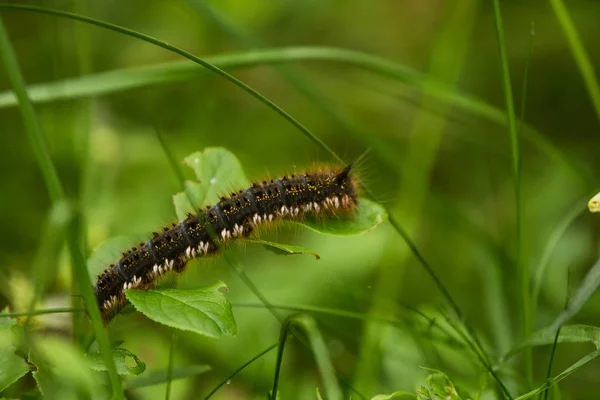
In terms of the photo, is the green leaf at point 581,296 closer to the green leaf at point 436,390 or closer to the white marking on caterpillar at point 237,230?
the green leaf at point 436,390

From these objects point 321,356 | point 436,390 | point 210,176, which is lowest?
point 436,390

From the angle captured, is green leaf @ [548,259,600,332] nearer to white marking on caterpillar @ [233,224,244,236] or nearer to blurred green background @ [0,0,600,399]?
blurred green background @ [0,0,600,399]

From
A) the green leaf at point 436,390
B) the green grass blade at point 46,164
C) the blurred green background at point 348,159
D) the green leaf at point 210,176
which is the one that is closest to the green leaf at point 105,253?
the blurred green background at point 348,159

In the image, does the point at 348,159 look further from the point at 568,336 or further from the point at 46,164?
the point at 46,164

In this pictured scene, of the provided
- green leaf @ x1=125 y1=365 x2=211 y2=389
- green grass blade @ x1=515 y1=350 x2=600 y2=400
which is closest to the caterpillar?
green leaf @ x1=125 y1=365 x2=211 y2=389

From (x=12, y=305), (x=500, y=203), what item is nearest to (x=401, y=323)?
(x=12, y=305)

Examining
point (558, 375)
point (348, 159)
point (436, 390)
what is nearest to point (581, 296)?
point (558, 375)
